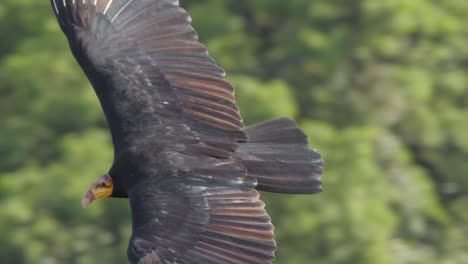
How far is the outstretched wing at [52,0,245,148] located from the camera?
7234 mm

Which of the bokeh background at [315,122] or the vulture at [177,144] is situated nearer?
the vulture at [177,144]

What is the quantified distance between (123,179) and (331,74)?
23.4 ft

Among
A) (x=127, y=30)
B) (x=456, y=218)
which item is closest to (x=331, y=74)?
(x=456, y=218)

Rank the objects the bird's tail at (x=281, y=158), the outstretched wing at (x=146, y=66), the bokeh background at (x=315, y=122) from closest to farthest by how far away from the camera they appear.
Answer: the outstretched wing at (x=146, y=66) → the bird's tail at (x=281, y=158) → the bokeh background at (x=315, y=122)

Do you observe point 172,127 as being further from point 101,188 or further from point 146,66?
point 101,188

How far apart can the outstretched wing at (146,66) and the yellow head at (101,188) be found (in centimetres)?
26

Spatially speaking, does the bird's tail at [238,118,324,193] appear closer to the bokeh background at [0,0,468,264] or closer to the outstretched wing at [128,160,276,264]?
the outstretched wing at [128,160,276,264]

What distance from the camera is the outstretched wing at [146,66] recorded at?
723 cm

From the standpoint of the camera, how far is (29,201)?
41.3ft

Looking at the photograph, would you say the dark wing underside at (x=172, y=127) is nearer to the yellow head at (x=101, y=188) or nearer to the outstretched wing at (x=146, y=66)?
the outstretched wing at (x=146, y=66)

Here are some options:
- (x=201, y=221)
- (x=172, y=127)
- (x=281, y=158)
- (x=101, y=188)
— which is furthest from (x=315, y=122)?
(x=201, y=221)

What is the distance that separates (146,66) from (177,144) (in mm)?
516

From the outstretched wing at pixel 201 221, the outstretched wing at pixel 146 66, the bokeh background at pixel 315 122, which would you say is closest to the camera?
the outstretched wing at pixel 201 221

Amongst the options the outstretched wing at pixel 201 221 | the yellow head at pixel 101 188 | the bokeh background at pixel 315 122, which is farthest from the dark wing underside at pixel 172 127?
the bokeh background at pixel 315 122
